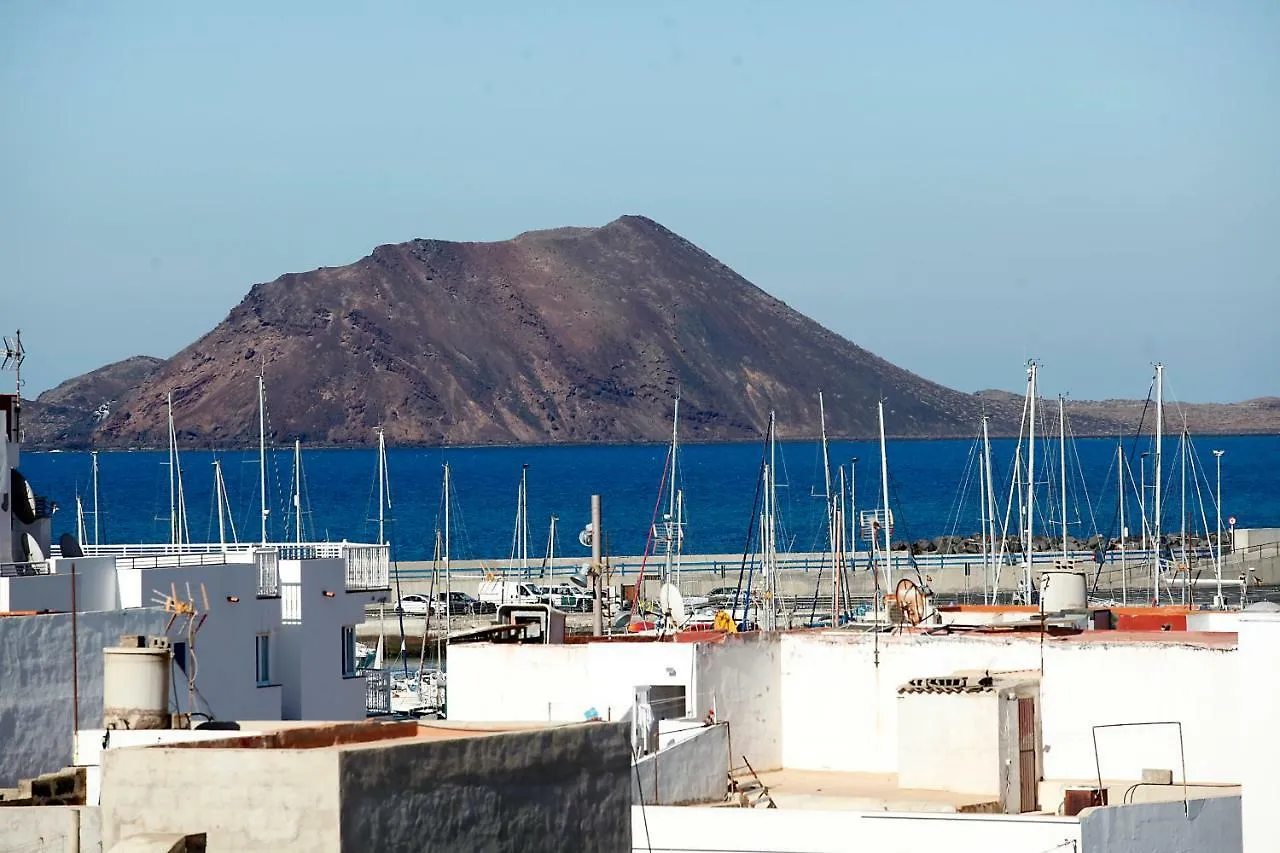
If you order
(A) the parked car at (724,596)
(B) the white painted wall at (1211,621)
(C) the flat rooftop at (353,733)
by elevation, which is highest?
(C) the flat rooftop at (353,733)

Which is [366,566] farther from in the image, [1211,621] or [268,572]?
[1211,621]

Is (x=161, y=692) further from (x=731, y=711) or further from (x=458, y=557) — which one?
(x=458, y=557)

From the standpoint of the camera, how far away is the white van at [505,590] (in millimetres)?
82312

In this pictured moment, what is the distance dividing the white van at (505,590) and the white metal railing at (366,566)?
43.1 metres

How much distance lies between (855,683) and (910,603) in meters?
2.94

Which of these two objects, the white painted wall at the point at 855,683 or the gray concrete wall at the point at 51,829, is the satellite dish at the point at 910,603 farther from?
the gray concrete wall at the point at 51,829

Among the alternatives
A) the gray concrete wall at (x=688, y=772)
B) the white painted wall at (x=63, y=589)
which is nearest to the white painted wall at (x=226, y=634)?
the white painted wall at (x=63, y=589)

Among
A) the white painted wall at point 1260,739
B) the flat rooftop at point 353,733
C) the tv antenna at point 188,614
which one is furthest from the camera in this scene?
the tv antenna at point 188,614

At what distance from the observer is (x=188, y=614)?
28.1m

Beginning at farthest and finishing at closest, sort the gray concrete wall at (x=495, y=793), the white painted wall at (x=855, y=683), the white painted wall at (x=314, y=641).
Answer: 1. the white painted wall at (x=314, y=641)
2. the white painted wall at (x=855, y=683)
3. the gray concrete wall at (x=495, y=793)

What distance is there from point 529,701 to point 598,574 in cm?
649

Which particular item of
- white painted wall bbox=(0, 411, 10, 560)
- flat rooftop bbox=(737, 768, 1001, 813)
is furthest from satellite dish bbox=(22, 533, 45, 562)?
flat rooftop bbox=(737, 768, 1001, 813)

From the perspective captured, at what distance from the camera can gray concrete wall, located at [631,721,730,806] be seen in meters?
23.1

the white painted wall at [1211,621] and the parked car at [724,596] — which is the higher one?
the white painted wall at [1211,621]
